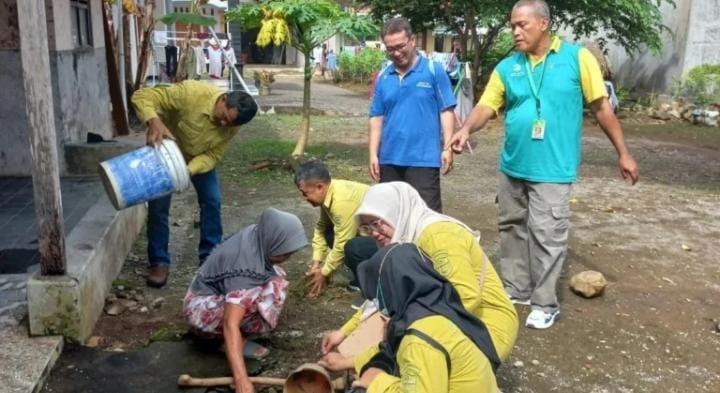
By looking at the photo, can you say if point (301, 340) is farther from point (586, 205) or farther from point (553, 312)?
point (586, 205)

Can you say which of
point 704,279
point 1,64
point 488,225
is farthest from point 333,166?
point 704,279

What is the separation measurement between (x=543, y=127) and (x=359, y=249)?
1176 millimetres

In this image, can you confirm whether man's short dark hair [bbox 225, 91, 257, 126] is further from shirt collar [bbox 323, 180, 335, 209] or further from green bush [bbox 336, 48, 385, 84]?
green bush [bbox 336, 48, 385, 84]

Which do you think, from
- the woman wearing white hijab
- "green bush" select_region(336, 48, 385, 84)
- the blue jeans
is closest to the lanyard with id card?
the woman wearing white hijab

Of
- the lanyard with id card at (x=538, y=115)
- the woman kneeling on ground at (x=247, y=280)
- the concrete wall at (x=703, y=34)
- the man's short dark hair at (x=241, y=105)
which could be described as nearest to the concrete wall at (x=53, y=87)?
the man's short dark hair at (x=241, y=105)

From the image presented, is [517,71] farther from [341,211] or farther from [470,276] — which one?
[470,276]

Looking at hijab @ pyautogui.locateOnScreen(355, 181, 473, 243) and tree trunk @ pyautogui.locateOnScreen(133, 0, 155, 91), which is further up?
tree trunk @ pyautogui.locateOnScreen(133, 0, 155, 91)

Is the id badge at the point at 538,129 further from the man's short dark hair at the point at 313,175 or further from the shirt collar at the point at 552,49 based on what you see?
Answer: the man's short dark hair at the point at 313,175

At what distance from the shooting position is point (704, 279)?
4.85m

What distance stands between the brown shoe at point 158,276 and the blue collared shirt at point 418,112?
1.58 m

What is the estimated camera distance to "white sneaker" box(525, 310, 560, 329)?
12.8 ft

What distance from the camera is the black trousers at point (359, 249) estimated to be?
3715mm

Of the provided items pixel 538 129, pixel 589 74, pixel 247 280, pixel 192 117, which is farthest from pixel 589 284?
pixel 192 117

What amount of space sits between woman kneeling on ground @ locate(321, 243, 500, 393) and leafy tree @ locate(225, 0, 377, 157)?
606 centimetres
